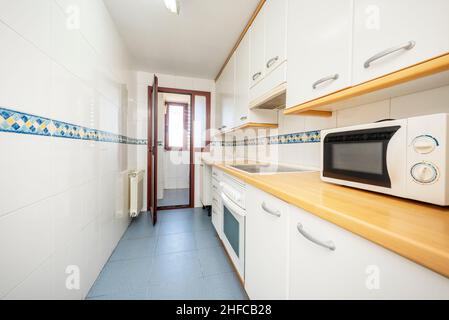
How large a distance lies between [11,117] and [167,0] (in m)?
1.29

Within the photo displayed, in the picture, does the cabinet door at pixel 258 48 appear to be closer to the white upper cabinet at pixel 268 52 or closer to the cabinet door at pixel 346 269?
the white upper cabinet at pixel 268 52

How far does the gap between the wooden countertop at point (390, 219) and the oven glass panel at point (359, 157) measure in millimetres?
104

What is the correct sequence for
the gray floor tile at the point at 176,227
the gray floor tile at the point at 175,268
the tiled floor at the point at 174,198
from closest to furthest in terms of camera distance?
the gray floor tile at the point at 175,268 < the gray floor tile at the point at 176,227 < the tiled floor at the point at 174,198

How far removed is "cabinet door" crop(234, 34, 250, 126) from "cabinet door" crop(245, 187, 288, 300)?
949 mm

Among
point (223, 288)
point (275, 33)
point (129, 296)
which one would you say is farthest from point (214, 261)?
point (275, 33)

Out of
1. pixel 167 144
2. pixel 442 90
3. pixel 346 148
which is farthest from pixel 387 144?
pixel 167 144

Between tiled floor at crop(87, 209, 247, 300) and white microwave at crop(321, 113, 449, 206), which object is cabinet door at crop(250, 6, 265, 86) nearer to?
white microwave at crop(321, 113, 449, 206)

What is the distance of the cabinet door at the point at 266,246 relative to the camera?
73 cm

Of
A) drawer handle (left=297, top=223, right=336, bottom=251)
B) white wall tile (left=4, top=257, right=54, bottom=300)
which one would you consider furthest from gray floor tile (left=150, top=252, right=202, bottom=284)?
drawer handle (left=297, top=223, right=336, bottom=251)

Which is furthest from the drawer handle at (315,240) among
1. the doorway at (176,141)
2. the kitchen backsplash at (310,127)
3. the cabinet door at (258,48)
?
the doorway at (176,141)

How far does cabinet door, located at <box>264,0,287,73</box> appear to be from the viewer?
110cm

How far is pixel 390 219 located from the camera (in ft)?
1.41
